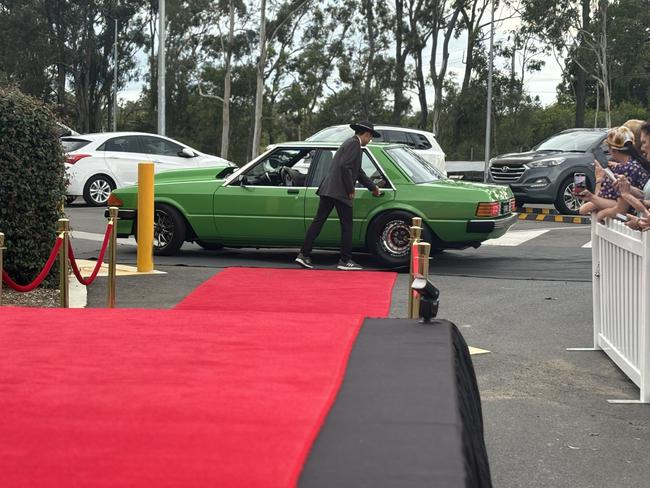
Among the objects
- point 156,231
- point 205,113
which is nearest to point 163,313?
point 156,231

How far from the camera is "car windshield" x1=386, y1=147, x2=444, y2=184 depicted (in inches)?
534

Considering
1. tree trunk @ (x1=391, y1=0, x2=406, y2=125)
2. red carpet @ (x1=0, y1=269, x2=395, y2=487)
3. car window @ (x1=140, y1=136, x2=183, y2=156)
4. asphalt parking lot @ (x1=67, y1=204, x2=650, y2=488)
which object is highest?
tree trunk @ (x1=391, y1=0, x2=406, y2=125)

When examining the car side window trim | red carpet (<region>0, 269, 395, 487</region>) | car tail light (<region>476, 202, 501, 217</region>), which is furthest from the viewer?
the car side window trim

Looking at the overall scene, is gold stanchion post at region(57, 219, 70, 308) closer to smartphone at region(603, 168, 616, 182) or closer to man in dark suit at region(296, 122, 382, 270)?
smartphone at region(603, 168, 616, 182)

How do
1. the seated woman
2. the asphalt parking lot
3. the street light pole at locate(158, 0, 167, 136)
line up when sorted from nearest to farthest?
the asphalt parking lot → the seated woman → the street light pole at locate(158, 0, 167, 136)

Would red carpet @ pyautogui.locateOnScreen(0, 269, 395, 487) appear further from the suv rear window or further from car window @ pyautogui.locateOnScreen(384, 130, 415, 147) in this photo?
car window @ pyautogui.locateOnScreen(384, 130, 415, 147)

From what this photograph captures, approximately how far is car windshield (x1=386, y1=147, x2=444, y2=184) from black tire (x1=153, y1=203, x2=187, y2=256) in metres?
2.77

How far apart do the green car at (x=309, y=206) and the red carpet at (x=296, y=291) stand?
2.91 ft

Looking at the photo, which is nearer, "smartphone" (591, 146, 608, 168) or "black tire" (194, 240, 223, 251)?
"black tire" (194, 240, 223, 251)

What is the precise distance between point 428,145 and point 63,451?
21131 millimetres

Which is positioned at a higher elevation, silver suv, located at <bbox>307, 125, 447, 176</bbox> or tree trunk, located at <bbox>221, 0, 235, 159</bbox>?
tree trunk, located at <bbox>221, 0, 235, 159</bbox>

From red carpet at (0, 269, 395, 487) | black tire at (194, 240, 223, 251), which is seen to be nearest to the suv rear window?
black tire at (194, 240, 223, 251)

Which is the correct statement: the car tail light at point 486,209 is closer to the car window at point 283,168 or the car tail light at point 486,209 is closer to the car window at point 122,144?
the car window at point 283,168

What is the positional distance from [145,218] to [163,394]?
32.7 feet
